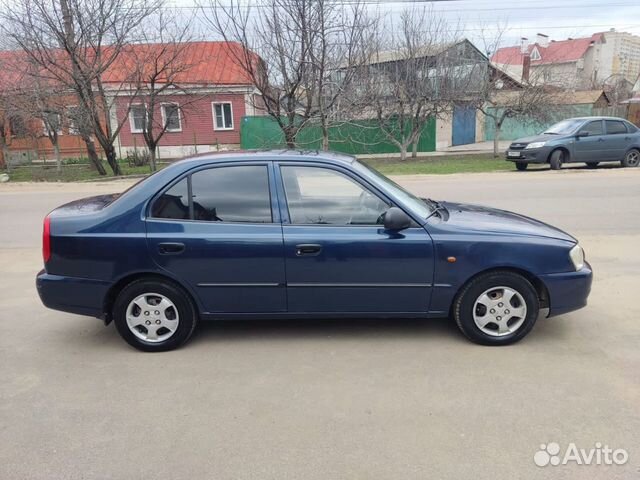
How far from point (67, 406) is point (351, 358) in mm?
1985

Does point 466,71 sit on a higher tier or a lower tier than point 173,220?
higher

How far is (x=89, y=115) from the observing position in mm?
17938

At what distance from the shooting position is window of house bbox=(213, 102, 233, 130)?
29436 mm

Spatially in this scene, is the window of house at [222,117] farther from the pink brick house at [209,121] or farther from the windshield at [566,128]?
the windshield at [566,128]

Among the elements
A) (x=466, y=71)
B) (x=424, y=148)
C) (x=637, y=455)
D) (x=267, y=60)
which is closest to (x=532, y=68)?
(x=466, y=71)

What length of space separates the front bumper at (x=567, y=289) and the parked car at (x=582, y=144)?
13.3 metres

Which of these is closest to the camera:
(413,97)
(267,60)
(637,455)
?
(637,455)

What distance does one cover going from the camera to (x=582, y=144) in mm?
16156

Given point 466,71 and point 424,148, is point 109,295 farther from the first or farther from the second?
point 424,148

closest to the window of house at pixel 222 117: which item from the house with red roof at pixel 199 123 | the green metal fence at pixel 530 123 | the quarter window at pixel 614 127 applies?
the house with red roof at pixel 199 123

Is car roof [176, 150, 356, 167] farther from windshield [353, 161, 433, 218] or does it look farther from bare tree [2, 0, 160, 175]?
bare tree [2, 0, 160, 175]

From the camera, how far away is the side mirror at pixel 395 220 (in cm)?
379

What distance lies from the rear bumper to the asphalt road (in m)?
0.38

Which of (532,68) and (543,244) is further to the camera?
(532,68)
